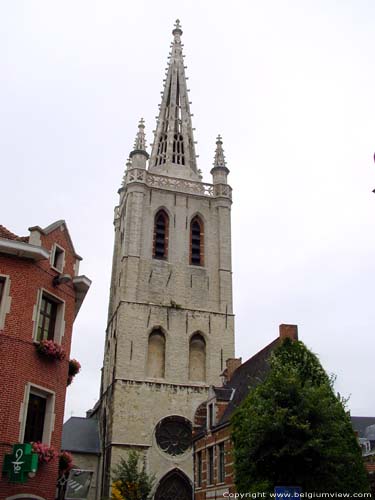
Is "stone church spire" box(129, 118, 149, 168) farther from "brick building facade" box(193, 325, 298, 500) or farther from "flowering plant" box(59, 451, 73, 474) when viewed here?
"flowering plant" box(59, 451, 73, 474)

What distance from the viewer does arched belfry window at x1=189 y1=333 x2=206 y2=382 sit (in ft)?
107

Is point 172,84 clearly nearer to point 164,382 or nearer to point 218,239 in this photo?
point 218,239

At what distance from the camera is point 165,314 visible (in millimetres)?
33281

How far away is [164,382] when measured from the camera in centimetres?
3147

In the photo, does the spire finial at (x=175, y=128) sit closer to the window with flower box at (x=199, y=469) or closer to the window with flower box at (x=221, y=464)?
the window with flower box at (x=199, y=469)

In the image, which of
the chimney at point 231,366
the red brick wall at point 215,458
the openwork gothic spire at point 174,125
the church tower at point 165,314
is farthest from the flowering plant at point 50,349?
the openwork gothic spire at point 174,125

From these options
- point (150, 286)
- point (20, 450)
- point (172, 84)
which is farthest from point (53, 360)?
point (172, 84)

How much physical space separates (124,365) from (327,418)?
60.4 ft

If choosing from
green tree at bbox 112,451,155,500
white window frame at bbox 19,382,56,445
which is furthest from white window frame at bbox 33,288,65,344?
green tree at bbox 112,451,155,500

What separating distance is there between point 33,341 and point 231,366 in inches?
708

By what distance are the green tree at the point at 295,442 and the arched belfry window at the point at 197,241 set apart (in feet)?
68.7

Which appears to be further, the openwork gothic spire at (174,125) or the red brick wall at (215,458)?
the openwork gothic spire at (174,125)

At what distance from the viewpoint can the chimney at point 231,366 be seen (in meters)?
29.4

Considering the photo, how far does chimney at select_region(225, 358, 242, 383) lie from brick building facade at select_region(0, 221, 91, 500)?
620 inches
